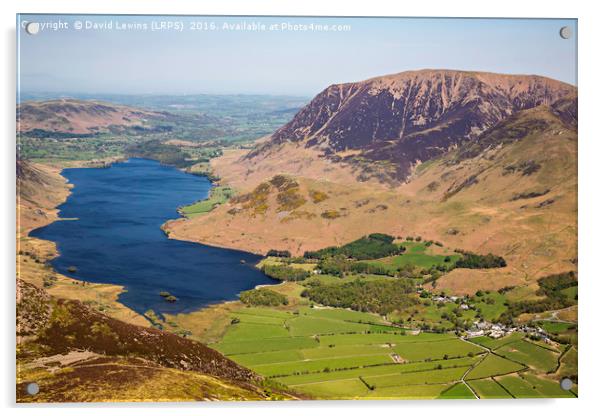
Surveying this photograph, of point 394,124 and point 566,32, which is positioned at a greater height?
point 566,32

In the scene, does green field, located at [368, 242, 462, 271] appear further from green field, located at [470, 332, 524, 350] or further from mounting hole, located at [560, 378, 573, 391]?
mounting hole, located at [560, 378, 573, 391]

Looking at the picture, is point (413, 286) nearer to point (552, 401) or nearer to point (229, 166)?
point (552, 401)

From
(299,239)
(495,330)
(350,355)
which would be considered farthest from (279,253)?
(495,330)

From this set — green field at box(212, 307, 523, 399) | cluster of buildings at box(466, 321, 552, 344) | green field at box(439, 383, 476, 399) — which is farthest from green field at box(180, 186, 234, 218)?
green field at box(439, 383, 476, 399)

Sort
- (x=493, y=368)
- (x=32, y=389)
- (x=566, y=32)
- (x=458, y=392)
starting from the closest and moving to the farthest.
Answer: (x=32, y=389) < (x=458, y=392) < (x=566, y=32) < (x=493, y=368)

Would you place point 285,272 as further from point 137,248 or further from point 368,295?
point 137,248

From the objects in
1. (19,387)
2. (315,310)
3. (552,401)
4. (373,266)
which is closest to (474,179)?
(373,266)
